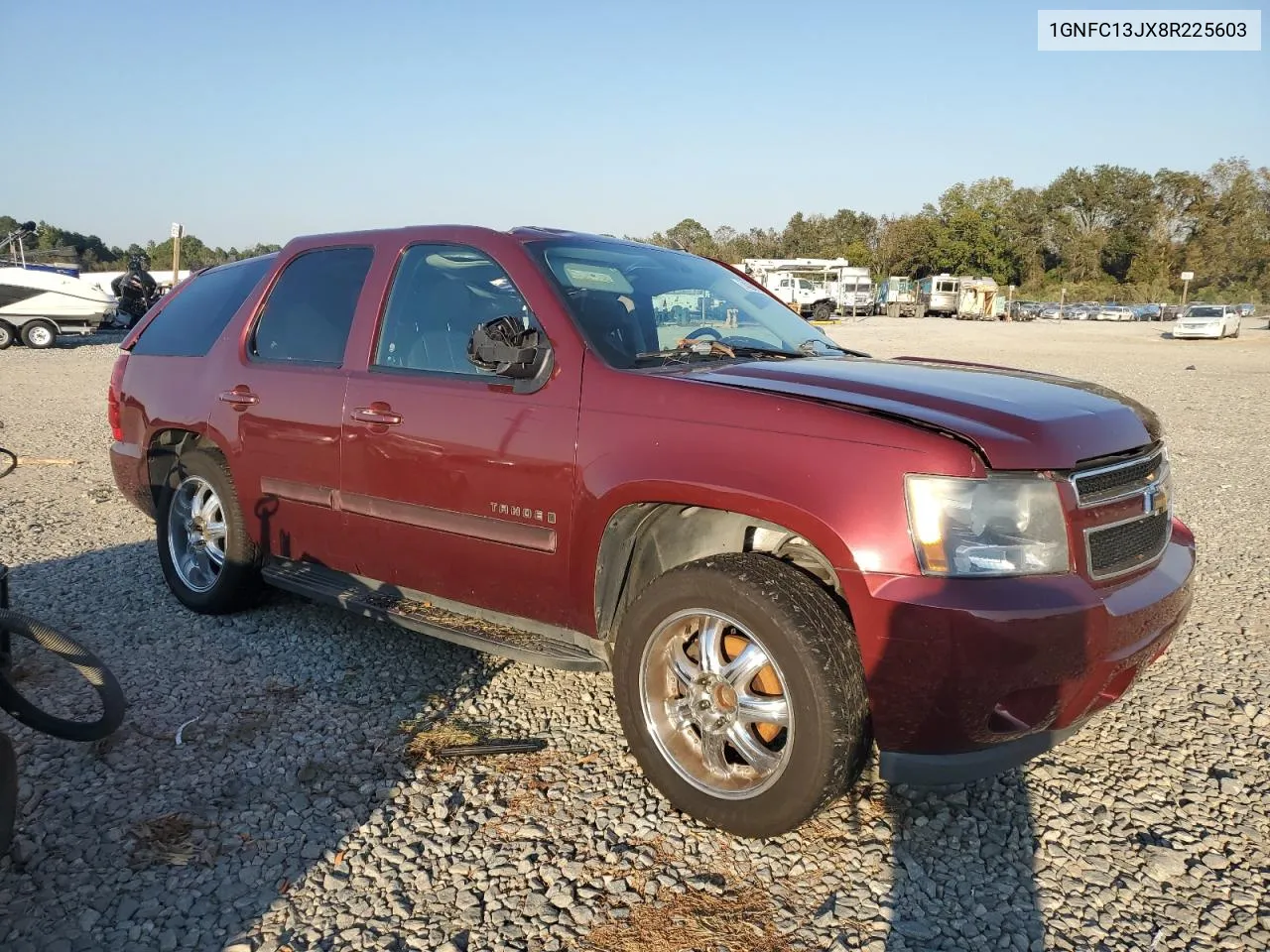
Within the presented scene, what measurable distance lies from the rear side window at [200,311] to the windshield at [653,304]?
1.87 m

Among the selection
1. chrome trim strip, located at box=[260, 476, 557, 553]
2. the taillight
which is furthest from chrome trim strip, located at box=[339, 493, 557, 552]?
the taillight

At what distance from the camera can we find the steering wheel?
354 centimetres

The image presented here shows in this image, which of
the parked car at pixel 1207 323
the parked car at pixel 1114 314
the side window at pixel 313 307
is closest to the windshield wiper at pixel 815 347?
the side window at pixel 313 307

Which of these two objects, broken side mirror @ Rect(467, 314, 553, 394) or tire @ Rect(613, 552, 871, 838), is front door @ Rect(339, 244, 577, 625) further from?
tire @ Rect(613, 552, 871, 838)

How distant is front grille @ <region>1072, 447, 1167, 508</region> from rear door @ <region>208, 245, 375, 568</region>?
2.80 m

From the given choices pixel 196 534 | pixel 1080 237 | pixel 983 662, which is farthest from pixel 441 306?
pixel 1080 237

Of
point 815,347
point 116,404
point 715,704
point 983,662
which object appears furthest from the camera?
point 116,404

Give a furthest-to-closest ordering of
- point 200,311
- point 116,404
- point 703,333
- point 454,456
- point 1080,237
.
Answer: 1. point 1080,237
2. point 116,404
3. point 200,311
4. point 703,333
5. point 454,456

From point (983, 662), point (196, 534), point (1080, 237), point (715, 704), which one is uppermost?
point (1080, 237)

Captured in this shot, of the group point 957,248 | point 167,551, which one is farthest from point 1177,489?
point 957,248

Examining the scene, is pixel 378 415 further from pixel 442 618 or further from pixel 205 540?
pixel 205 540

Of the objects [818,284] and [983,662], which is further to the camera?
[818,284]

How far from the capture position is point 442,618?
355 centimetres

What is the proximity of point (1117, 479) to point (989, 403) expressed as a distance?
1.42 ft
